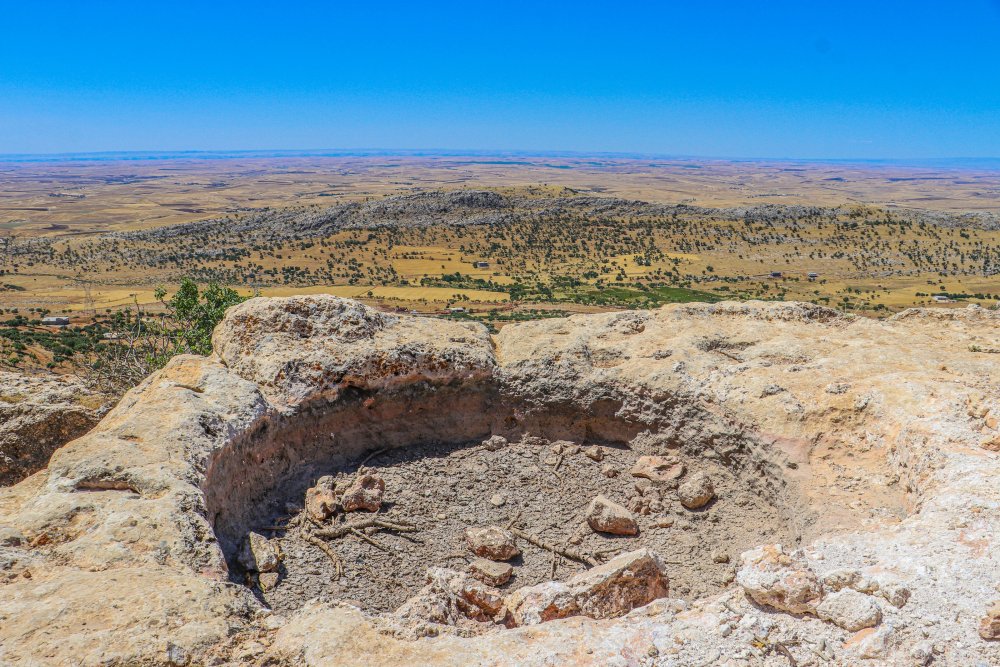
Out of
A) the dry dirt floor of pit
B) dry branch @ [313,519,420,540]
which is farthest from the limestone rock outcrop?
dry branch @ [313,519,420,540]

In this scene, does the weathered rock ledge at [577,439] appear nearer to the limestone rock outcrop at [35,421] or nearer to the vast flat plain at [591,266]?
the limestone rock outcrop at [35,421]

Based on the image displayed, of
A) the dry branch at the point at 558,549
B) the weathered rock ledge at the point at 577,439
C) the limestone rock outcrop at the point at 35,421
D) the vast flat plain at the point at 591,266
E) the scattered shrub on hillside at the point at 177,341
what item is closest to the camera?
the weathered rock ledge at the point at 577,439

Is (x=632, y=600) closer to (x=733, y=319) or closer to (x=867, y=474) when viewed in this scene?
(x=867, y=474)

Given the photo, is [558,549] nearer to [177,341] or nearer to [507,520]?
[507,520]

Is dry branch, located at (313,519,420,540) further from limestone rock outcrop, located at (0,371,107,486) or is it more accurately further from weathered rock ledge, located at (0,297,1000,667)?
limestone rock outcrop, located at (0,371,107,486)

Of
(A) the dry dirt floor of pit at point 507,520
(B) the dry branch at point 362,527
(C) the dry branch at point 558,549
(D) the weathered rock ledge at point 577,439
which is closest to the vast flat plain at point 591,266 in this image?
(D) the weathered rock ledge at point 577,439

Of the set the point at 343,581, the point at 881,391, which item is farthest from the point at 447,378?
the point at 881,391
